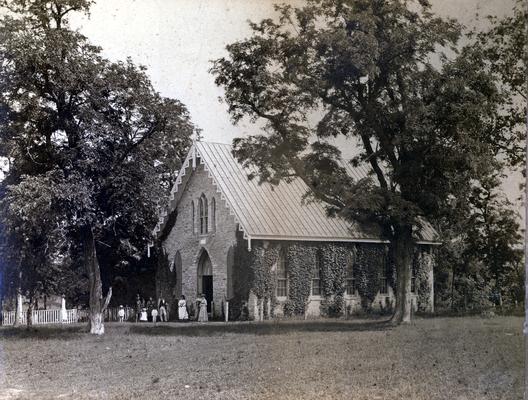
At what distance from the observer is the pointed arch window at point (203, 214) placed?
31.3 meters

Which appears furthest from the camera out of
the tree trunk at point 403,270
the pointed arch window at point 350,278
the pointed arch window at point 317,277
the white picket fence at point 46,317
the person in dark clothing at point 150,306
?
the white picket fence at point 46,317

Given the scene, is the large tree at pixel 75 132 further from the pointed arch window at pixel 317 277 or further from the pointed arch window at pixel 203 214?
the pointed arch window at pixel 317 277

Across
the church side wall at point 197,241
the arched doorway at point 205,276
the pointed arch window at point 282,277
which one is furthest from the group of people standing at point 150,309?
the pointed arch window at point 282,277

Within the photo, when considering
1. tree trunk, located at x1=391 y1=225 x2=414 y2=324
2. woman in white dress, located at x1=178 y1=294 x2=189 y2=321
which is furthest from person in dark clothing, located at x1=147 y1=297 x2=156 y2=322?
tree trunk, located at x1=391 y1=225 x2=414 y2=324

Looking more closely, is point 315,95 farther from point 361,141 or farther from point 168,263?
point 168,263

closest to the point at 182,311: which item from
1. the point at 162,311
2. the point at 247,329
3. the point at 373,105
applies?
the point at 162,311

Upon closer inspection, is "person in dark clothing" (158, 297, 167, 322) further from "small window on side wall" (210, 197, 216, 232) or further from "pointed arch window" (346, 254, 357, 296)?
"pointed arch window" (346, 254, 357, 296)

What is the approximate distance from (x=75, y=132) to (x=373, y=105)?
968 centimetres

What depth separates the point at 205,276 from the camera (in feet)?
104

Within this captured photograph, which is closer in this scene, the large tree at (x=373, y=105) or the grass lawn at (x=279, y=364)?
the grass lawn at (x=279, y=364)

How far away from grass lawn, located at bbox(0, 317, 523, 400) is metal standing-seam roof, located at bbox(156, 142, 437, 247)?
6807 mm

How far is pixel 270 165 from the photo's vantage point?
75.4 feet

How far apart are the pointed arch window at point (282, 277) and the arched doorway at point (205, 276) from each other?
3.57 m

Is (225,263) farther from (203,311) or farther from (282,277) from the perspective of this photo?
(282,277)
